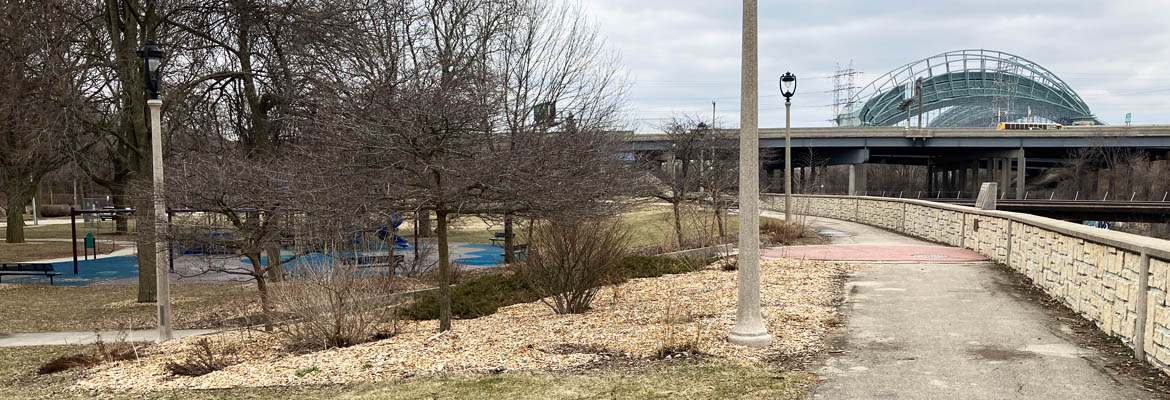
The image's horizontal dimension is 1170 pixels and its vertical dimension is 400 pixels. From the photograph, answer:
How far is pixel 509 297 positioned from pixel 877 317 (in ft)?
20.7

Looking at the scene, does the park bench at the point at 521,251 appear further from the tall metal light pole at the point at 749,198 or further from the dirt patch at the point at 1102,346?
the dirt patch at the point at 1102,346

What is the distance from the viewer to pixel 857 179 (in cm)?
7000

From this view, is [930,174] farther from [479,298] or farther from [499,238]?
[479,298]

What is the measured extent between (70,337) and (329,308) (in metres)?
6.78

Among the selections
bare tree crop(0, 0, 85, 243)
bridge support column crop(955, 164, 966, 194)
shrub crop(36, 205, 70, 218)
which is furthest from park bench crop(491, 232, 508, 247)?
bridge support column crop(955, 164, 966, 194)

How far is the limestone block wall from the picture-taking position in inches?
258

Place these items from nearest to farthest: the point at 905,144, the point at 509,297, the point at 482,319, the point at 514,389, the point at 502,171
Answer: the point at 514,389 < the point at 502,171 < the point at 482,319 < the point at 509,297 < the point at 905,144

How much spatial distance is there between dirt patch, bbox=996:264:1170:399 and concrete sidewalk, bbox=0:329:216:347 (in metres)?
12.6

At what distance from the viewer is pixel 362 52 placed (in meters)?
17.3

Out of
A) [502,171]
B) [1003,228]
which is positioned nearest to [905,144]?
[1003,228]

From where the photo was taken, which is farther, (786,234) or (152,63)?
(786,234)

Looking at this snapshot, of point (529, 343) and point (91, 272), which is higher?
point (529, 343)

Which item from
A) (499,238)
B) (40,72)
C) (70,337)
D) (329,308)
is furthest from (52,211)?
(329,308)

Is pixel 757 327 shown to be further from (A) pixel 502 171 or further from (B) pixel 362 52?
(B) pixel 362 52
